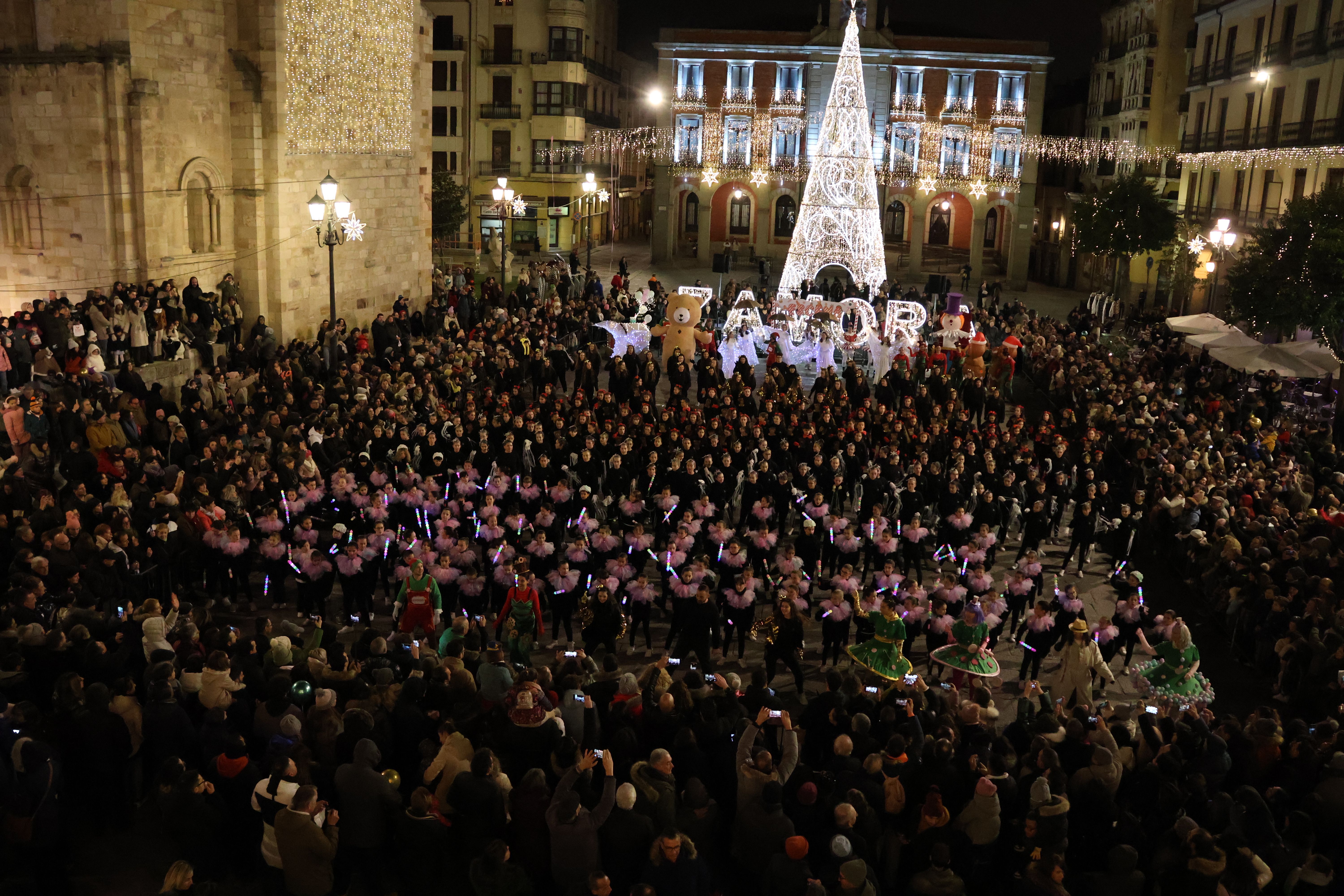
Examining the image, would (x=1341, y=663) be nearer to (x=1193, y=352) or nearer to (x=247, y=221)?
(x=1193, y=352)

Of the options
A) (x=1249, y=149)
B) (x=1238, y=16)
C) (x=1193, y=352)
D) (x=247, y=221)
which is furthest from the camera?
(x=1238, y=16)

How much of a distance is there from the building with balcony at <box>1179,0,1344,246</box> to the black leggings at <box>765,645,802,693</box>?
21620 millimetres

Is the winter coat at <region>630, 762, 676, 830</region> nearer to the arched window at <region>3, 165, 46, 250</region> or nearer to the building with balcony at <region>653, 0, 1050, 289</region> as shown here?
the arched window at <region>3, 165, 46, 250</region>

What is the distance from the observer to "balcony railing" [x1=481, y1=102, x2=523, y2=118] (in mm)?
49719

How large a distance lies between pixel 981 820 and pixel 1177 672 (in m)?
4.49

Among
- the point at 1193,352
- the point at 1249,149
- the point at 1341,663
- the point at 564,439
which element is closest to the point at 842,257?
the point at 1193,352

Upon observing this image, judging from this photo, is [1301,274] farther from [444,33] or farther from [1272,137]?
[444,33]

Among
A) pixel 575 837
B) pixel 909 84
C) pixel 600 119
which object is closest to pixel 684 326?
pixel 575 837

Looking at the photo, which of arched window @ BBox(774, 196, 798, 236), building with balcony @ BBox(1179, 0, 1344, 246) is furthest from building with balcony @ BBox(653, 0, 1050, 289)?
building with balcony @ BBox(1179, 0, 1344, 246)

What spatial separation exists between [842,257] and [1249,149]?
15.9m

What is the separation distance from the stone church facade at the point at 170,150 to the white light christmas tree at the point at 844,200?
10.7 metres

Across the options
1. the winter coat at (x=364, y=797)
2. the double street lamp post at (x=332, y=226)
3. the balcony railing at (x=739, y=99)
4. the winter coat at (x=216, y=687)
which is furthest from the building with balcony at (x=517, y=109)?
the winter coat at (x=364, y=797)

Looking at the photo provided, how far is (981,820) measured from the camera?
7.85 m

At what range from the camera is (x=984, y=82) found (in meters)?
51.3
